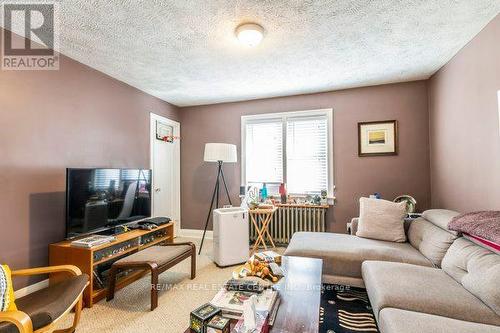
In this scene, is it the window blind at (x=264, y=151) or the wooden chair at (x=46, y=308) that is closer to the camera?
the wooden chair at (x=46, y=308)

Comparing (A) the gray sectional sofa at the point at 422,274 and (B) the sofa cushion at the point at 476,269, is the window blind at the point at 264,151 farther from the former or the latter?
(B) the sofa cushion at the point at 476,269

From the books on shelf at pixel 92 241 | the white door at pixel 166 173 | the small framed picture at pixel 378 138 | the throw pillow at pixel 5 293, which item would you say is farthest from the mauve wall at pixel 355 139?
the throw pillow at pixel 5 293

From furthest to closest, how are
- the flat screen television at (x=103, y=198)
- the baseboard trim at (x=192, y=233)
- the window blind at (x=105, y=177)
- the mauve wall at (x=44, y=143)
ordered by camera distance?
the baseboard trim at (x=192, y=233) → the window blind at (x=105, y=177) → the flat screen television at (x=103, y=198) → the mauve wall at (x=44, y=143)

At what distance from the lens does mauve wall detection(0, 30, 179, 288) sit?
226 centimetres

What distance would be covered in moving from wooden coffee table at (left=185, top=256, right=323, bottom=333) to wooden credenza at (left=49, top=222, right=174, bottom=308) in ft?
5.17

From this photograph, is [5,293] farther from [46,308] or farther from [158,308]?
[158,308]

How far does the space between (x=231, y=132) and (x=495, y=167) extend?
3.58 metres

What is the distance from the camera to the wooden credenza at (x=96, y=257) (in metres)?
2.27

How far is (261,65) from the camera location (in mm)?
3049

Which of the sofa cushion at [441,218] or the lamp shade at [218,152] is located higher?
the lamp shade at [218,152]

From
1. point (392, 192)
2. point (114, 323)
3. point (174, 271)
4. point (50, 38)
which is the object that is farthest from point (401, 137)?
point (50, 38)

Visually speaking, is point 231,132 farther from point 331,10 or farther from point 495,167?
point 495,167

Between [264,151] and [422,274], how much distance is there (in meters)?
2.95

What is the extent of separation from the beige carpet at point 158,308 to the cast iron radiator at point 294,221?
1.20 metres
